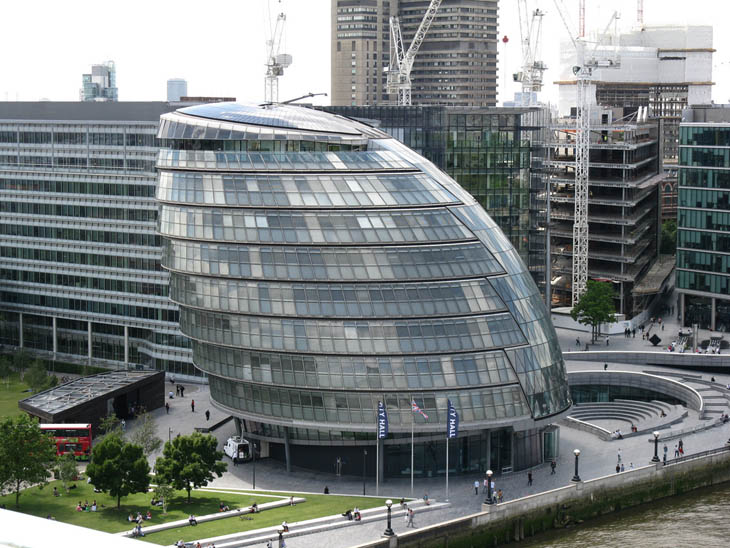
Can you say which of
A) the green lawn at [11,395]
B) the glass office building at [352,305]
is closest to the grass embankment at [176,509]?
the glass office building at [352,305]

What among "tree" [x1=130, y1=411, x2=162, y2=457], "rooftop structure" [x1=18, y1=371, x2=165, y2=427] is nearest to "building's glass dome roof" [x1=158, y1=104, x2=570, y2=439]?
"tree" [x1=130, y1=411, x2=162, y2=457]

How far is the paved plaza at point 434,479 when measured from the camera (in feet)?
256

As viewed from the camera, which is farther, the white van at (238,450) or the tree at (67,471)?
the white van at (238,450)

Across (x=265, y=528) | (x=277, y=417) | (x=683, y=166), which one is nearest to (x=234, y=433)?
(x=277, y=417)

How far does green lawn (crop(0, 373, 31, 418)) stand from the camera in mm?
113000

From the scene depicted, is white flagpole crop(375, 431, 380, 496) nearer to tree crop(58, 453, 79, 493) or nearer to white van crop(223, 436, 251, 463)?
white van crop(223, 436, 251, 463)

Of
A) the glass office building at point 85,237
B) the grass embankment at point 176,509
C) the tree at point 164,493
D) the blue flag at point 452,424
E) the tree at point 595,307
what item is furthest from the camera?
the tree at point 595,307

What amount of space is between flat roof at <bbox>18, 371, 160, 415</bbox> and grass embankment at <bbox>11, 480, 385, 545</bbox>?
16.6m

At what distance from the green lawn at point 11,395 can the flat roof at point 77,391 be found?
17.4 ft

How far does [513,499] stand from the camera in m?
83.6

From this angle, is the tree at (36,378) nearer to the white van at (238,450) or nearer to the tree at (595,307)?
the white van at (238,450)

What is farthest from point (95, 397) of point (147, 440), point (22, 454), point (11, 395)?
point (22, 454)

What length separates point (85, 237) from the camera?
135125 millimetres

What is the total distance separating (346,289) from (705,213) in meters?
75.8
